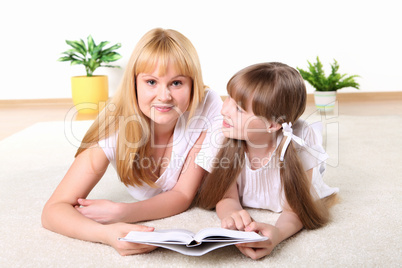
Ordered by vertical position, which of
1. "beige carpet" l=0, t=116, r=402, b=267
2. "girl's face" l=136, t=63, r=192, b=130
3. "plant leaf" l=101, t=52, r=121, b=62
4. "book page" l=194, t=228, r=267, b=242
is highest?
"plant leaf" l=101, t=52, r=121, b=62

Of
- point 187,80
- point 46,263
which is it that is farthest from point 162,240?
point 187,80

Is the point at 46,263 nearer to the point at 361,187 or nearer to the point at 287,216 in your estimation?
the point at 287,216

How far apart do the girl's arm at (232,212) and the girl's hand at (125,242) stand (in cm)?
21

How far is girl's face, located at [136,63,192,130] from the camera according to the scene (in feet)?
4.36

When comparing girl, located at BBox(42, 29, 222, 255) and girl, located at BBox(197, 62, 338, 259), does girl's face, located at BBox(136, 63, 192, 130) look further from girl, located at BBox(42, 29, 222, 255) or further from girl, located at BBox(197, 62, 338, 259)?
girl, located at BBox(197, 62, 338, 259)

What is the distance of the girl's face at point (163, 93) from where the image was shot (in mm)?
1329

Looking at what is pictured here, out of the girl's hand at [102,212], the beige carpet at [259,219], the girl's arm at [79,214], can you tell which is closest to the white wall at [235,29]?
the beige carpet at [259,219]

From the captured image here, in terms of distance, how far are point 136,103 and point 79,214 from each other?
38 cm

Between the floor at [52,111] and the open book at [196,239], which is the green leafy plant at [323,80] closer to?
the floor at [52,111]

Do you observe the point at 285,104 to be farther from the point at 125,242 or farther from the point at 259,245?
the point at 125,242

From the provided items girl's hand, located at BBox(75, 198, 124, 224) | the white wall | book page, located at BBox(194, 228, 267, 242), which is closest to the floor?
the white wall

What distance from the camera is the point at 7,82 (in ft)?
A: 12.7

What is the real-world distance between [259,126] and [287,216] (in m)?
0.28

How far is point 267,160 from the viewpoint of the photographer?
1.37m
